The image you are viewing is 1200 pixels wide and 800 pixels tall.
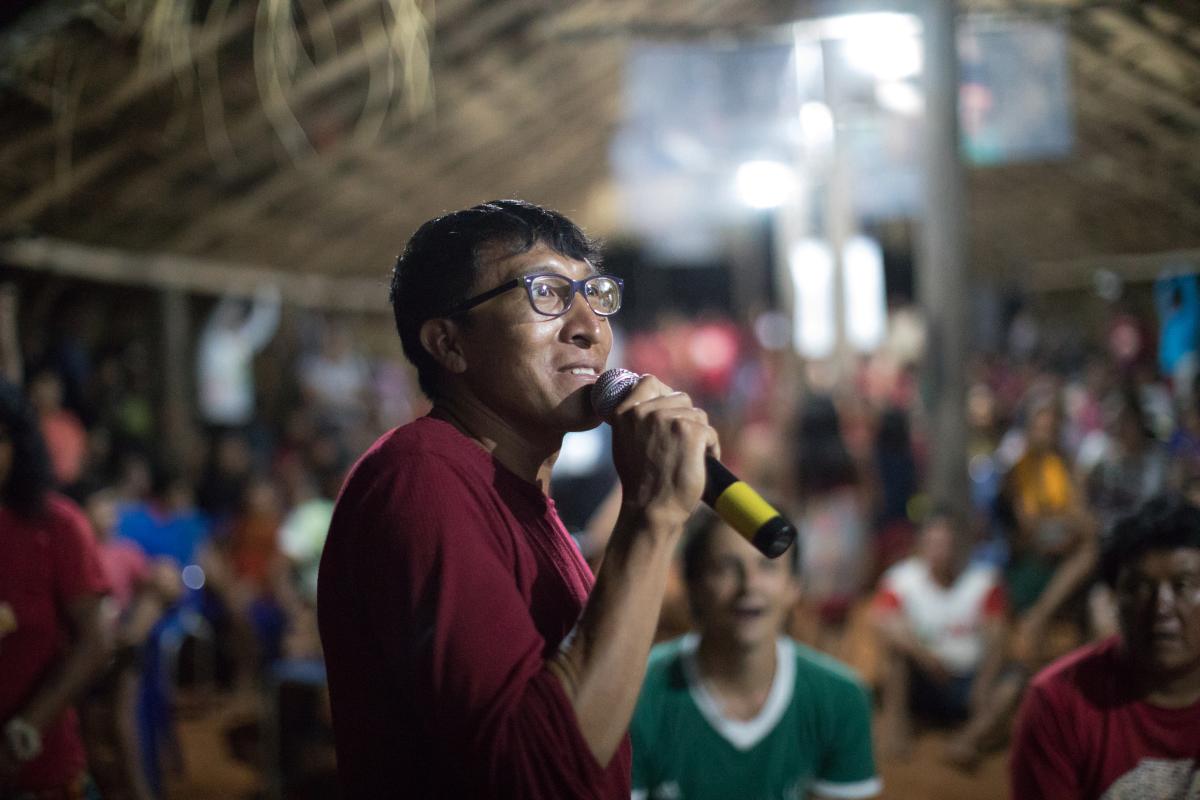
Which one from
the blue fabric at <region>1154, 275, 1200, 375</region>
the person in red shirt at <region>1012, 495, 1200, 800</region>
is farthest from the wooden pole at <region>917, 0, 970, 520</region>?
the person in red shirt at <region>1012, 495, 1200, 800</region>

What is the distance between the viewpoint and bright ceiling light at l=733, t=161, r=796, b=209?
9.84 m

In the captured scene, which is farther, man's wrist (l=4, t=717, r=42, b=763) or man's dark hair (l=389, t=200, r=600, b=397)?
man's wrist (l=4, t=717, r=42, b=763)

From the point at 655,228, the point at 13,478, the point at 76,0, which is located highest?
the point at 76,0

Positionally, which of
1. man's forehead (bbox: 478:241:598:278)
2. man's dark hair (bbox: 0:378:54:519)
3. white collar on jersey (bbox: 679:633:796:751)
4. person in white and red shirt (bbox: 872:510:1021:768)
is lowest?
person in white and red shirt (bbox: 872:510:1021:768)

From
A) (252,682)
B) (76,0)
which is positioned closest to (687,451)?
(76,0)

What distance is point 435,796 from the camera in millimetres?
1275

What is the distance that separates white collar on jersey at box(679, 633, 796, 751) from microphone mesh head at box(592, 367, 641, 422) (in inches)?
52.5

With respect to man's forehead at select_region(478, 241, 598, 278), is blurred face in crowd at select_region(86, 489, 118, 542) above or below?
below

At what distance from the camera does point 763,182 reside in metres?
10.4

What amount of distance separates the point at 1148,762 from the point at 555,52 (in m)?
9.28

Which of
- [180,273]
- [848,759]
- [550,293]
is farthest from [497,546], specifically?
[180,273]

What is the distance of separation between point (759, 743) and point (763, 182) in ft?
27.5

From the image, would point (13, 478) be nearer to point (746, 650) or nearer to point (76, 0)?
point (746, 650)

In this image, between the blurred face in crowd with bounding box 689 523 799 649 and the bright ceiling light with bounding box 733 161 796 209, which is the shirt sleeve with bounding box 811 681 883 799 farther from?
the bright ceiling light with bounding box 733 161 796 209
